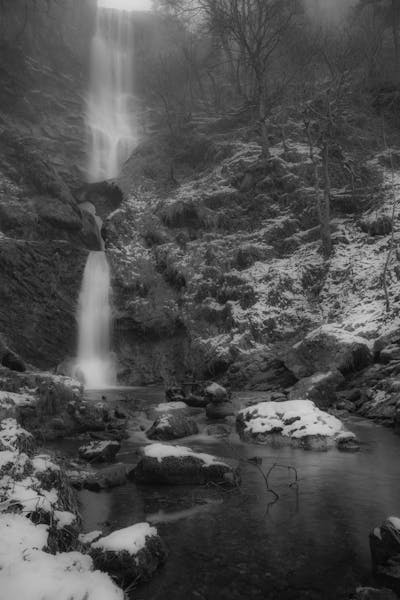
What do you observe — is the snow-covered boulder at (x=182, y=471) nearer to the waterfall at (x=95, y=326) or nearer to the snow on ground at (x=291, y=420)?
the snow on ground at (x=291, y=420)

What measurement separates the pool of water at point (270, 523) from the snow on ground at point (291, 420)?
37.3 inches

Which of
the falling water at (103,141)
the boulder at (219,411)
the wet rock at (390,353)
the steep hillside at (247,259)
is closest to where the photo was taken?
the boulder at (219,411)

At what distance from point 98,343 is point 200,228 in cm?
865

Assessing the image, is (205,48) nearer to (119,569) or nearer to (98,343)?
(98,343)

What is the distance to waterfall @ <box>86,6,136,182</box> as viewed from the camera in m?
36.2

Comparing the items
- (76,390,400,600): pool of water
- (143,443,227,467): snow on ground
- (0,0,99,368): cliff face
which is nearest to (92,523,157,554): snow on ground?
(76,390,400,600): pool of water

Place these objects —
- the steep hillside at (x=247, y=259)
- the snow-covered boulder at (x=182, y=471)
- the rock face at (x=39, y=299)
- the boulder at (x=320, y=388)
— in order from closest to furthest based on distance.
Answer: the snow-covered boulder at (x=182, y=471)
the boulder at (x=320, y=388)
the steep hillside at (x=247, y=259)
the rock face at (x=39, y=299)

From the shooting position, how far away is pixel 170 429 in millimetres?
12164

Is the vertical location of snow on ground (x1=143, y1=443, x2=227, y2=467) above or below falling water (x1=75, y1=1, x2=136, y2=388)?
below

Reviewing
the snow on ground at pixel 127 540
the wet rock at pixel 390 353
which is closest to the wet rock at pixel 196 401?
the wet rock at pixel 390 353

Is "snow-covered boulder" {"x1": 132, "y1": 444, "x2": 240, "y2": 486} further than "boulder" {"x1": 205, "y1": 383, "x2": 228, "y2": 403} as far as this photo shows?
No

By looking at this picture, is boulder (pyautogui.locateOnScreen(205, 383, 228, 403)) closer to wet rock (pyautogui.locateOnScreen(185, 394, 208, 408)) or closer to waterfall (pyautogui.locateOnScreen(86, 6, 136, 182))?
wet rock (pyautogui.locateOnScreen(185, 394, 208, 408))

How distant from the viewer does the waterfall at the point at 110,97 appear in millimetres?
36188

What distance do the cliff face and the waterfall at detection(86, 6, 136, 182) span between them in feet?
4.00
